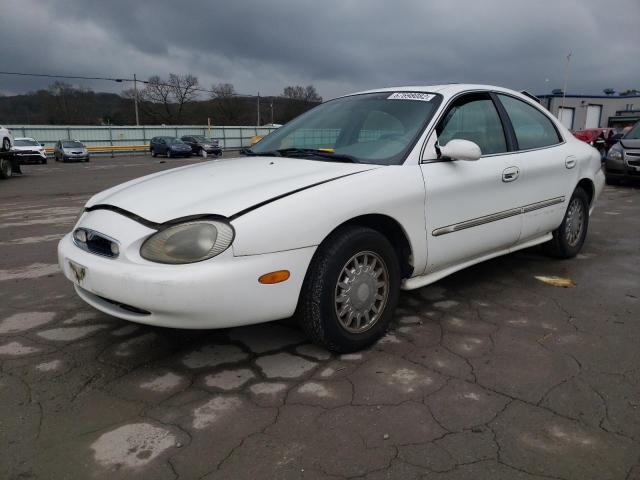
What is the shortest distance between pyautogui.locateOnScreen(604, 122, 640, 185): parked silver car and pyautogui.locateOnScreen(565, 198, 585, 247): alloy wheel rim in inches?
308

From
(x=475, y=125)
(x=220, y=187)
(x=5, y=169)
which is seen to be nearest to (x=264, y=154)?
(x=220, y=187)

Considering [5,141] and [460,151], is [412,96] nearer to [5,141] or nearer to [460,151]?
[460,151]

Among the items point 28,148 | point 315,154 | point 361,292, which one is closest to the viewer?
point 361,292

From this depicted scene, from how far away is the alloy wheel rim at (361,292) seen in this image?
2.77m

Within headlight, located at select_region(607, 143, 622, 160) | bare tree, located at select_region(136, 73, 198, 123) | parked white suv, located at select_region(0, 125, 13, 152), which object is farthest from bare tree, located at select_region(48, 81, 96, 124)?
headlight, located at select_region(607, 143, 622, 160)

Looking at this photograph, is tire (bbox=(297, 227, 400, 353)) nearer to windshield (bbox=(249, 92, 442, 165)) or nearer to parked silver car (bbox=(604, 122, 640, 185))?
windshield (bbox=(249, 92, 442, 165))

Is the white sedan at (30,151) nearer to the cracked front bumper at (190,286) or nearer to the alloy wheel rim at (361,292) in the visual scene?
the cracked front bumper at (190,286)

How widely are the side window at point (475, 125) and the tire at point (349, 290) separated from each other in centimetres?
97

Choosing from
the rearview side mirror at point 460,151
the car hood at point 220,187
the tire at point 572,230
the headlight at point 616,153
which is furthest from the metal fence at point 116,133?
the rearview side mirror at point 460,151

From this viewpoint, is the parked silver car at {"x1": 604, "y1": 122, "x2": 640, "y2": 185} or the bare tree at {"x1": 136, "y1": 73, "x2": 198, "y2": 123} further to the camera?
the bare tree at {"x1": 136, "y1": 73, "x2": 198, "y2": 123}

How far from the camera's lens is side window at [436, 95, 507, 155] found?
3.39 m

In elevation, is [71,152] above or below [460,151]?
below

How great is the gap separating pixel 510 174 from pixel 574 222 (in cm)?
153

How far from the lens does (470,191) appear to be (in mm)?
3336
